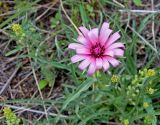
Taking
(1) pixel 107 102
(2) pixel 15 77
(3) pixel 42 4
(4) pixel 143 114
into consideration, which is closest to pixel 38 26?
(3) pixel 42 4

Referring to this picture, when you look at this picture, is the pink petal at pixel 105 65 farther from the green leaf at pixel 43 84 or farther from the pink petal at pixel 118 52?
the green leaf at pixel 43 84

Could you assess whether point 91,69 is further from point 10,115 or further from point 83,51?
point 10,115

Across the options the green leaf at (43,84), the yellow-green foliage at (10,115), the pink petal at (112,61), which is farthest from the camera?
the green leaf at (43,84)

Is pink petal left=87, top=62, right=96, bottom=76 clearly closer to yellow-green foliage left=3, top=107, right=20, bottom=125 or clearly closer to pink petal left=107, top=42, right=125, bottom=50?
pink petal left=107, top=42, right=125, bottom=50

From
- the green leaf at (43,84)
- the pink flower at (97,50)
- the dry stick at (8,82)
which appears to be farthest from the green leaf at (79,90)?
the dry stick at (8,82)

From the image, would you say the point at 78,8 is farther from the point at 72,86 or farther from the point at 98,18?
the point at 72,86

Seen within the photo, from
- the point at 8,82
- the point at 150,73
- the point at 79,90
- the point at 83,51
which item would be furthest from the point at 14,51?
the point at 150,73

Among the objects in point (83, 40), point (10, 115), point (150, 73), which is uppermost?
point (83, 40)

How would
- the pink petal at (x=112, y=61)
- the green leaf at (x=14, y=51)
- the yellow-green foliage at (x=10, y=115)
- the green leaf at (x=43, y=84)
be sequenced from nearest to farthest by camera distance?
1. the pink petal at (x=112, y=61)
2. the yellow-green foliage at (x=10, y=115)
3. the green leaf at (x=14, y=51)
4. the green leaf at (x=43, y=84)
